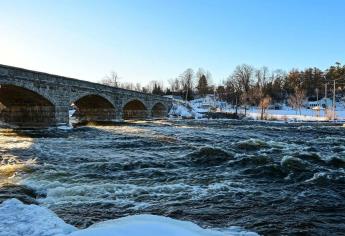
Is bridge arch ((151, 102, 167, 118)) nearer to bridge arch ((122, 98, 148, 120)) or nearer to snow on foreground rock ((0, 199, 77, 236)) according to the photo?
bridge arch ((122, 98, 148, 120))

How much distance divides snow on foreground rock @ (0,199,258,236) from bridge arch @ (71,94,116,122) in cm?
4704

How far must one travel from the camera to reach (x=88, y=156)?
60.7 feet

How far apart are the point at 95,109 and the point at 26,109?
1995 cm

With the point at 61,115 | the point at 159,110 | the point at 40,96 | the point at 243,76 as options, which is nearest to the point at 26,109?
the point at 61,115

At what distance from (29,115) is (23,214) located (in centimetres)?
3599

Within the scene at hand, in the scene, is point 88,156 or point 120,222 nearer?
point 120,222

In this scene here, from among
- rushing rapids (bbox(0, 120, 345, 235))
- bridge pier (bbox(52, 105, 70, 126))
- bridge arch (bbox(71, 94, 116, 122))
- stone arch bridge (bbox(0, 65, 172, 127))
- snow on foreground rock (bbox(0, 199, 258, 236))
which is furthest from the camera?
bridge arch (bbox(71, 94, 116, 122))

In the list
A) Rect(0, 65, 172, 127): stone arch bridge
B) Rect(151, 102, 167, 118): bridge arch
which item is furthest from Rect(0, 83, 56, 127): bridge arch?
Rect(151, 102, 167, 118): bridge arch

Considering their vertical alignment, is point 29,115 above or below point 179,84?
below

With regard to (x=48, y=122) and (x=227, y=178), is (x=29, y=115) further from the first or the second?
(x=227, y=178)

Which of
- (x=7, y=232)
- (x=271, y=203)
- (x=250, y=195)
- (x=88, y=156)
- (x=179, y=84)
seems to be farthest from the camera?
(x=179, y=84)

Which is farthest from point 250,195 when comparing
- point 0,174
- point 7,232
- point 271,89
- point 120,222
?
point 271,89

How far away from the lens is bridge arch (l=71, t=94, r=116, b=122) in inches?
2234

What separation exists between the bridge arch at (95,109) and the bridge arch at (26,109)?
1368 cm
